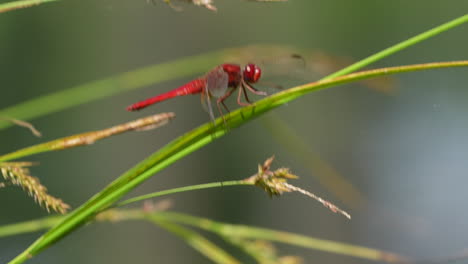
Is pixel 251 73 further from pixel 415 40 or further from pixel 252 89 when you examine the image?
pixel 415 40

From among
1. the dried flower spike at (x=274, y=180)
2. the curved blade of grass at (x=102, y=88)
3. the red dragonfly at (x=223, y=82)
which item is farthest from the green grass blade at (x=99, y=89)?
the dried flower spike at (x=274, y=180)

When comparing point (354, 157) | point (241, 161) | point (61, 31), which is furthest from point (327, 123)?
point (61, 31)

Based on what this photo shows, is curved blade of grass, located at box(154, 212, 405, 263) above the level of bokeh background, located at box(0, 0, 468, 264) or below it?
above

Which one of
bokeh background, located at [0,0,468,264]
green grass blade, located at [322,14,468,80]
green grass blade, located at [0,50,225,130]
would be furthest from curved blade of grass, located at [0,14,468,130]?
bokeh background, located at [0,0,468,264]

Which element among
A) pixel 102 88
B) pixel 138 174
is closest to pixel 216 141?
pixel 102 88

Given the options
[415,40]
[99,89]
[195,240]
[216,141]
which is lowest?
[216,141]

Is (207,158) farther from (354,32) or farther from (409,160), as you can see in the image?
(354,32)

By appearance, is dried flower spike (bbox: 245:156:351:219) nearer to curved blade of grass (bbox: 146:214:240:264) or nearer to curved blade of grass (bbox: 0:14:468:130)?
curved blade of grass (bbox: 146:214:240:264)
